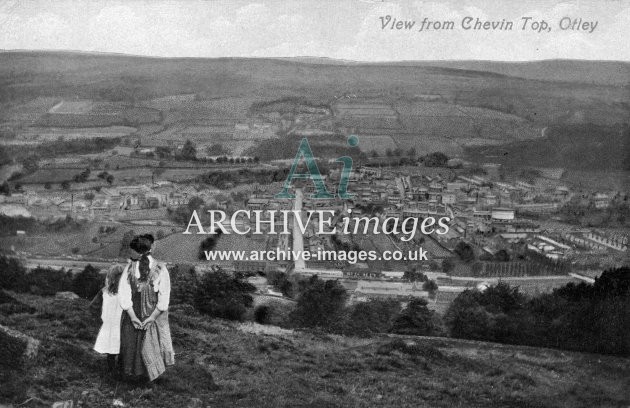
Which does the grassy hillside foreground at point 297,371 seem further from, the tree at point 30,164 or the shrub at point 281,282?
the tree at point 30,164

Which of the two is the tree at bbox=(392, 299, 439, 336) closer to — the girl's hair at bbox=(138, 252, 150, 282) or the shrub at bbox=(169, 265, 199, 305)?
the shrub at bbox=(169, 265, 199, 305)

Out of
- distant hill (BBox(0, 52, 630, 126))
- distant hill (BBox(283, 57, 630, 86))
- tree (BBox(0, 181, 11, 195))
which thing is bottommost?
tree (BBox(0, 181, 11, 195))

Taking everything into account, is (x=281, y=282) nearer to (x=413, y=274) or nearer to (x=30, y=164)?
(x=413, y=274)

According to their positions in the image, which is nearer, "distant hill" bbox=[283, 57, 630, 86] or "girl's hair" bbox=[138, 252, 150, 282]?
"girl's hair" bbox=[138, 252, 150, 282]

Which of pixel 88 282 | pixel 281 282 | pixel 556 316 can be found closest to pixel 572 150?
pixel 556 316

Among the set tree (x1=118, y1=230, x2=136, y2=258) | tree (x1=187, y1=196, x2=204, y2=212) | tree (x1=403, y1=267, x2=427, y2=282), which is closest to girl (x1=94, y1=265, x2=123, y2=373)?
tree (x1=118, y1=230, x2=136, y2=258)

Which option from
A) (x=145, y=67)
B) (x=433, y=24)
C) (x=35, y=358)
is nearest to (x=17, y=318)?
(x=35, y=358)
